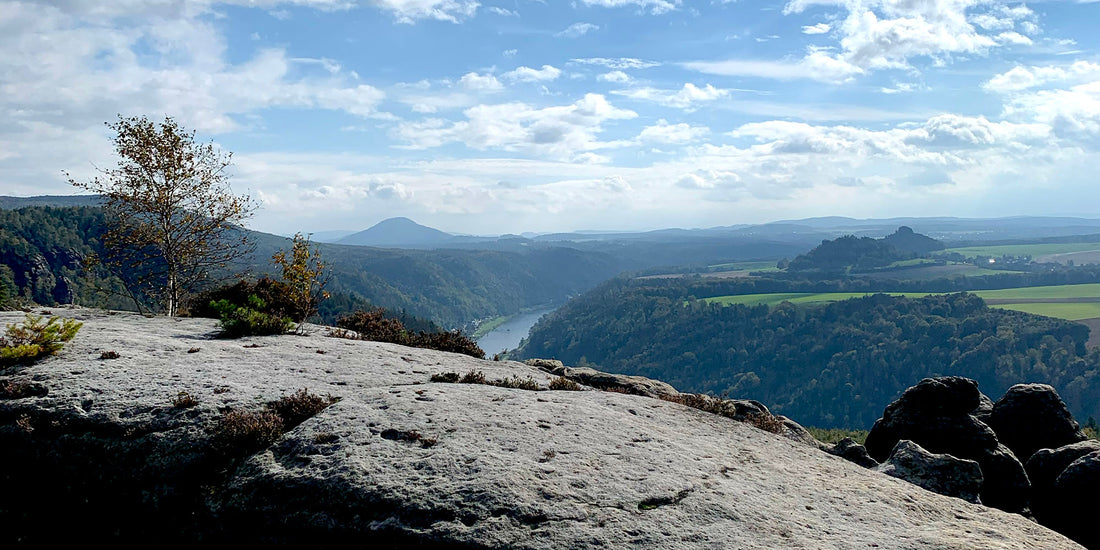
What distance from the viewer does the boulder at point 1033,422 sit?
15.7 meters

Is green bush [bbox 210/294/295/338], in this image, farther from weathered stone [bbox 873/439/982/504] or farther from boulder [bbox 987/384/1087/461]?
boulder [bbox 987/384/1087/461]

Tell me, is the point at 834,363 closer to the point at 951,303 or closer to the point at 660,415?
the point at 951,303

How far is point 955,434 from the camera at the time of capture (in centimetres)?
1503

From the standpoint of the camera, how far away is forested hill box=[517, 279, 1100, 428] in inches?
5738

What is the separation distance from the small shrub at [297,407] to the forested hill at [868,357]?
158 meters

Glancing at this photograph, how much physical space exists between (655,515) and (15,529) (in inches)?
381

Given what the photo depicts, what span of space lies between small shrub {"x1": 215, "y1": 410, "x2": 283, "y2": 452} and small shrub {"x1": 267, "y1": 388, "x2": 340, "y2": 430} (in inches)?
17.0

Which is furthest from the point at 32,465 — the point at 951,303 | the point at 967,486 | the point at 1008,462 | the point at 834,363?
the point at 951,303

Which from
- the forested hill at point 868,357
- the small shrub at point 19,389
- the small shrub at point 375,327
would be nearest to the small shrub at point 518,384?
the small shrub at point 375,327

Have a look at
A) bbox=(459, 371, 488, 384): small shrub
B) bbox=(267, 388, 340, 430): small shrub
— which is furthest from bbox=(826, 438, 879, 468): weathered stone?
bbox=(267, 388, 340, 430): small shrub

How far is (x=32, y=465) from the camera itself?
9.67 meters

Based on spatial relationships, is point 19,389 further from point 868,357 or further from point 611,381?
point 868,357

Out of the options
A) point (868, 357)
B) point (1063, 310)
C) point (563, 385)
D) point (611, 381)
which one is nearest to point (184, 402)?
point (563, 385)

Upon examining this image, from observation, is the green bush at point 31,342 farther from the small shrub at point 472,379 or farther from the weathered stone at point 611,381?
the weathered stone at point 611,381
